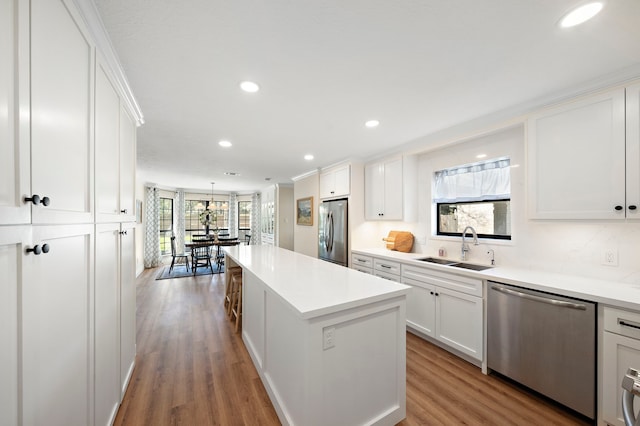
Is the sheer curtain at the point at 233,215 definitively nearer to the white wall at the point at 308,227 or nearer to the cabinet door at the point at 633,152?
the white wall at the point at 308,227

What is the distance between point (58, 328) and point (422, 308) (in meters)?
2.85

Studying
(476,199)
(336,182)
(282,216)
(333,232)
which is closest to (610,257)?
(476,199)

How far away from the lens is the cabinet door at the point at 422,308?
260cm

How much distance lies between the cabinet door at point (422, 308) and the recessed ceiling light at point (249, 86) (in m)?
2.38

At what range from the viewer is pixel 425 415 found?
1.70m

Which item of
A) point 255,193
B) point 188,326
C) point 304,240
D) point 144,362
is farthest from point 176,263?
point 144,362

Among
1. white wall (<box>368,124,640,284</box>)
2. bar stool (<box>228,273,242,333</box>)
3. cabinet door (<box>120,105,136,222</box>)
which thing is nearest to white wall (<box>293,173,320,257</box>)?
bar stool (<box>228,273,242,333</box>)

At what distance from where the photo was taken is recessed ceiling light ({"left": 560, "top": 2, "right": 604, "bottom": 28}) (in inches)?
45.4

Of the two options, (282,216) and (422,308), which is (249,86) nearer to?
(422,308)

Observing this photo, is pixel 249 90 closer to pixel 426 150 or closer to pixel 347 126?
pixel 347 126

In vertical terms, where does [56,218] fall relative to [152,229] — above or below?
above

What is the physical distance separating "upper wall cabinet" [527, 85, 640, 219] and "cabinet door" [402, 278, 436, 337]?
4.00 ft

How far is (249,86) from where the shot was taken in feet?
6.11

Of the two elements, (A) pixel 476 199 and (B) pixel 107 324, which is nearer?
(B) pixel 107 324
